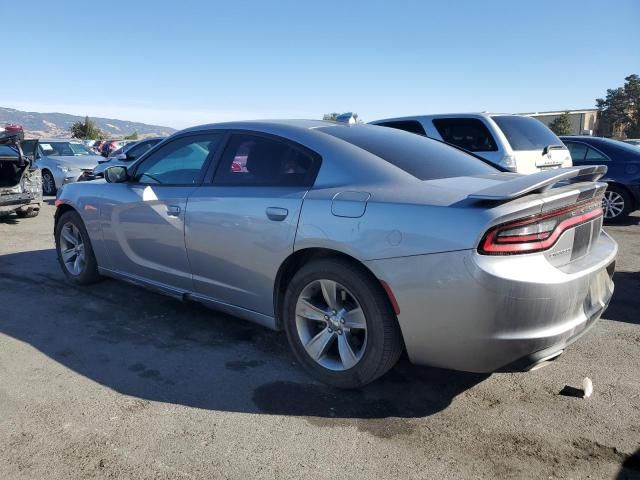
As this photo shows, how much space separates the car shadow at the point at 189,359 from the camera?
3.04m

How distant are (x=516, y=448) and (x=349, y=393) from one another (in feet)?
3.16

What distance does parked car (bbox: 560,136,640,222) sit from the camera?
905 centimetres

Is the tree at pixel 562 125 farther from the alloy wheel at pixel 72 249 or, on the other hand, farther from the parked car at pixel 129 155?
the alloy wheel at pixel 72 249

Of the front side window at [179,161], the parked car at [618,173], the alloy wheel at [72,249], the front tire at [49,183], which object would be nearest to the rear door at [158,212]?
the front side window at [179,161]

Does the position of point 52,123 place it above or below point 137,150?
above

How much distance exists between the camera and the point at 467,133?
7773 millimetres

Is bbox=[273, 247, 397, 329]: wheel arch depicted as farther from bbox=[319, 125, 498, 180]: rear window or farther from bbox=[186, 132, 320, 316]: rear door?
bbox=[319, 125, 498, 180]: rear window

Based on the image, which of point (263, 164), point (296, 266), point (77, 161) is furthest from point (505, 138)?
point (77, 161)

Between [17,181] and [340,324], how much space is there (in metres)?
8.20

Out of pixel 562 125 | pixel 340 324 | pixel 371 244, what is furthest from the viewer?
pixel 562 125

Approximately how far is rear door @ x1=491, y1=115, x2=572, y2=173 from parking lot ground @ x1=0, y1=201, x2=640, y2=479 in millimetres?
3590

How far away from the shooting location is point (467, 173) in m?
3.46

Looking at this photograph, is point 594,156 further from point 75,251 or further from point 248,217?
point 75,251

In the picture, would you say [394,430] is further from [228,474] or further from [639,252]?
[639,252]
